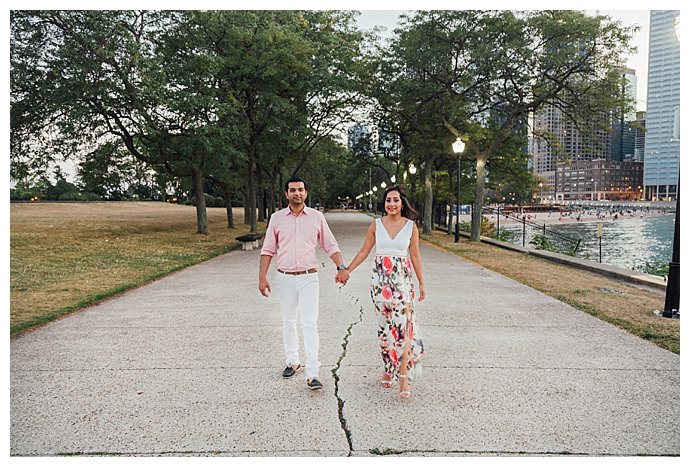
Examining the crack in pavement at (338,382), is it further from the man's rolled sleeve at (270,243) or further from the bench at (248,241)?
the bench at (248,241)

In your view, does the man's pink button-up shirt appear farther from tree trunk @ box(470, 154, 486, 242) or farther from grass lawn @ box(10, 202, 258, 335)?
tree trunk @ box(470, 154, 486, 242)

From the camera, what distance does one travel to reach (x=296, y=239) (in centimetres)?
446

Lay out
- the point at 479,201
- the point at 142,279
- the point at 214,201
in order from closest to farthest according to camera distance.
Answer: the point at 142,279 → the point at 479,201 → the point at 214,201

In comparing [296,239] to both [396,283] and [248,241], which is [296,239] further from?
[248,241]

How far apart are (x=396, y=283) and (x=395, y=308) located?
0.70 ft

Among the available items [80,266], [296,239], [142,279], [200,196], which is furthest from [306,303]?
[200,196]

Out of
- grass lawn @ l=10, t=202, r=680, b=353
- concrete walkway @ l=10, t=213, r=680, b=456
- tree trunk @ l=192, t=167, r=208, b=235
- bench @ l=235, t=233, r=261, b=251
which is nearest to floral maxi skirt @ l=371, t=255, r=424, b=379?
concrete walkway @ l=10, t=213, r=680, b=456

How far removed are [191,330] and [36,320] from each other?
2.20m

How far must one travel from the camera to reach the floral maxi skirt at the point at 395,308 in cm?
425

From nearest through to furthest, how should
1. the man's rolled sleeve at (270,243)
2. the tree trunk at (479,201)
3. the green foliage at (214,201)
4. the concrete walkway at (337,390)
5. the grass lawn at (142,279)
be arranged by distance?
1. the concrete walkway at (337,390)
2. the man's rolled sleeve at (270,243)
3. the grass lawn at (142,279)
4. the tree trunk at (479,201)
5. the green foliage at (214,201)

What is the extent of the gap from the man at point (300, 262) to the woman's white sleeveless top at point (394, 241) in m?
0.43

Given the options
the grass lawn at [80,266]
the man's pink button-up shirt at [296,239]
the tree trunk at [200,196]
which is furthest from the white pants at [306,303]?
the tree trunk at [200,196]

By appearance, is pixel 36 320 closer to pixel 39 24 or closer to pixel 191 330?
pixel 191 330

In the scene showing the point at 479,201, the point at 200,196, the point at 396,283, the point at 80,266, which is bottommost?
the point at 80,266
